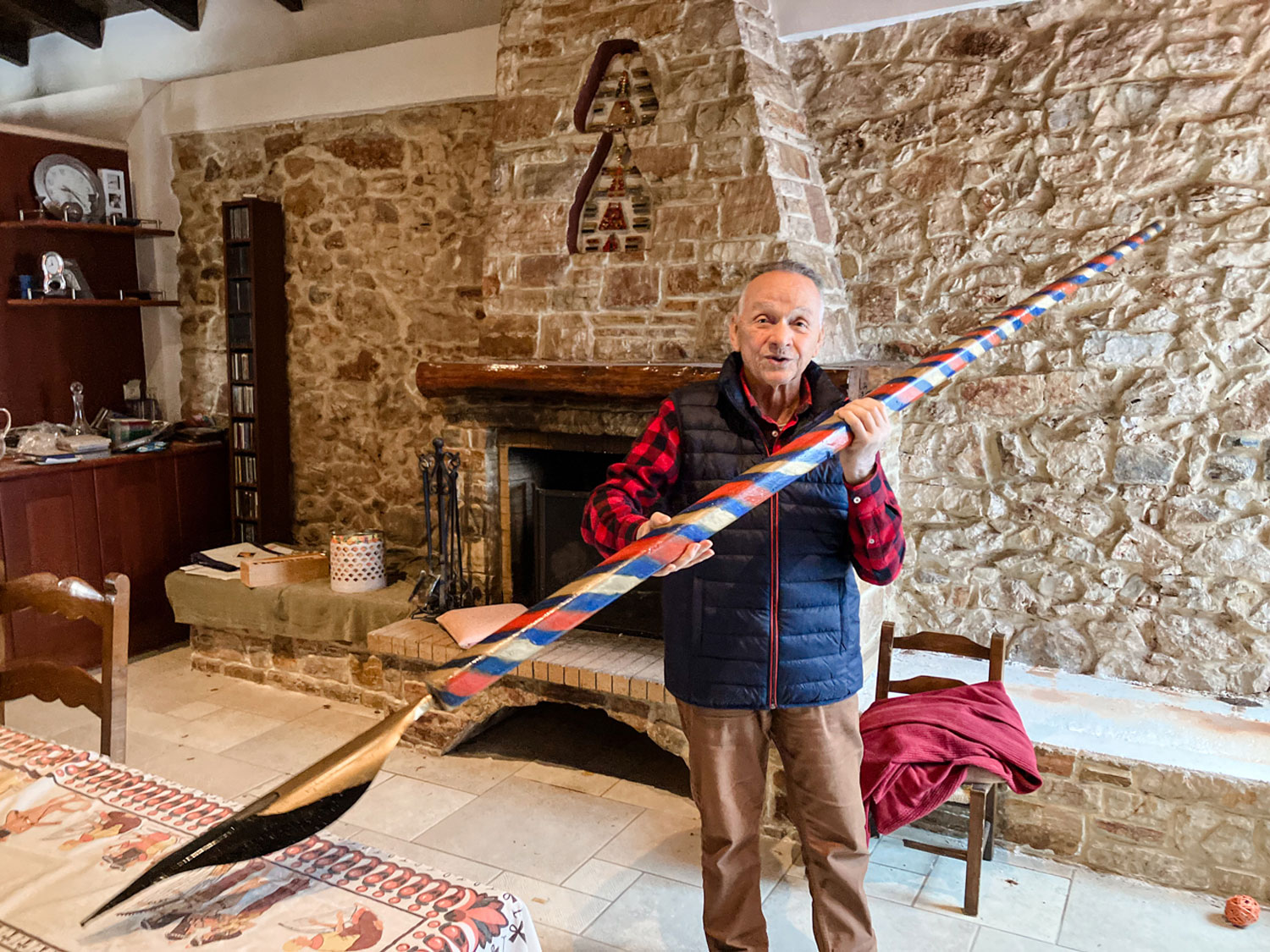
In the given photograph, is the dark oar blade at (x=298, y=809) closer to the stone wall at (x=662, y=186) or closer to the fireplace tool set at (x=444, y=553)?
the stone wall at (x=662, y=186)

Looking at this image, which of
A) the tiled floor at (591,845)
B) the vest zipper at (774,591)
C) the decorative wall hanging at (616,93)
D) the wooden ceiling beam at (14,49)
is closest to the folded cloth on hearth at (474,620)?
the tiled floor at (591,845)

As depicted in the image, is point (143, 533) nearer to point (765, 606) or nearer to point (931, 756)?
point (765, 606)

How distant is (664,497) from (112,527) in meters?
3.25

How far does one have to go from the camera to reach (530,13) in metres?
3.31

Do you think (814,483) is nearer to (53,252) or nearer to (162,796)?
(162,796)

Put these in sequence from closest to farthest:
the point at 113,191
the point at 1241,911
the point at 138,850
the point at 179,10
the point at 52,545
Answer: the point at 138,850, the point at 1241,911, the point at 52,545, the point at 179,10, the point at 113,191

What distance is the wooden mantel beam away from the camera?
275 centimetres

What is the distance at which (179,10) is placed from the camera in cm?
445

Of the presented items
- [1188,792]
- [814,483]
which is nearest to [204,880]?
[814,483]

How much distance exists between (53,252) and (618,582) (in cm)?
431

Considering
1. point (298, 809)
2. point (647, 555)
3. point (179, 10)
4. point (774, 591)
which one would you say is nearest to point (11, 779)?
point (298, 809)

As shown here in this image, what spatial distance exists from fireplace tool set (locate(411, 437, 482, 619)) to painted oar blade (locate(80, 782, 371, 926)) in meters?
2.36

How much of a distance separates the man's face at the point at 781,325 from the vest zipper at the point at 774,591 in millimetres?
251

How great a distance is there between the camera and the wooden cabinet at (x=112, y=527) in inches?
152
